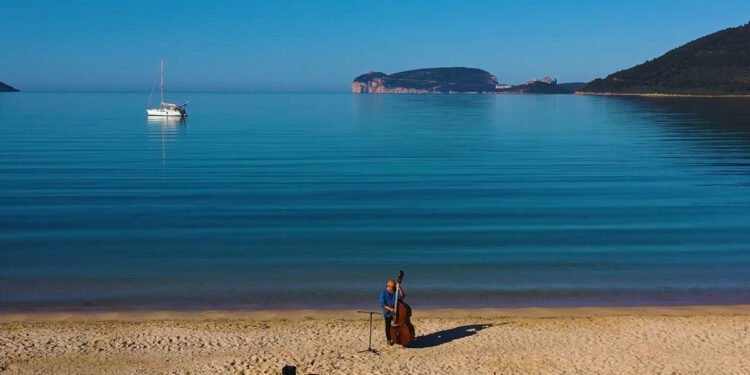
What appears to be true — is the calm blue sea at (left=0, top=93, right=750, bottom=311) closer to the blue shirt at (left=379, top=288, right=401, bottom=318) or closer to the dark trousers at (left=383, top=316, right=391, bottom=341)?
the dark trousers at (left=383, top=316, right=391, bottom=341)

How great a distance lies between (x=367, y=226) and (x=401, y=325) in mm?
15070

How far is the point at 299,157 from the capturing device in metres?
56.6

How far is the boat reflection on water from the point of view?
70.2m

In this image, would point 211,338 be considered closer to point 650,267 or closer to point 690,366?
point 690,366

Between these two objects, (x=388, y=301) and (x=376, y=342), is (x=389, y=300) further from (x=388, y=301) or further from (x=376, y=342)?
(x=376, y=342)

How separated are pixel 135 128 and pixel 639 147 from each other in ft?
191

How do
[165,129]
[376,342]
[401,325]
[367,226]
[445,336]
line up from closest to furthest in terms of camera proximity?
1. [401,325]
2. [376,342]
3. [445,336]
4. [367,226]
5. [165,129]

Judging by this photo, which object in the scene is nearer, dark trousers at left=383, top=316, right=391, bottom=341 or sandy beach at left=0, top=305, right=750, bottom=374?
sandy beach at left=0, top=305, right=750, bottom=374

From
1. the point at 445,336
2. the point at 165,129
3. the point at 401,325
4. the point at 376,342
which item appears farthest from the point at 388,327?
the point at 165,129

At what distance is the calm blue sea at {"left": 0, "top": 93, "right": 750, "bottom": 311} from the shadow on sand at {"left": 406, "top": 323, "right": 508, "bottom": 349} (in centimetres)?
267

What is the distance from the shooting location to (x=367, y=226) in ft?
102

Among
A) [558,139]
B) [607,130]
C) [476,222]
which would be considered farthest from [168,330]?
[607,130]

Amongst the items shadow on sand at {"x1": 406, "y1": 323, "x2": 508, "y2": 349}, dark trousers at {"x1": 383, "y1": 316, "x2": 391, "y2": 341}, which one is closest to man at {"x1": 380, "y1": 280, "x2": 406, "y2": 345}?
dark trousers at {"x1": 383, "y1": 316, "x2": 391, "y2": 341}

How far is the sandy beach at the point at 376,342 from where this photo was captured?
1539 centimetres
